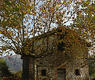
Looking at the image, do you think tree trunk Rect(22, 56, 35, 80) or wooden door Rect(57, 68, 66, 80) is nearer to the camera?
tree trunk Rect(22, 56, 35, 80)

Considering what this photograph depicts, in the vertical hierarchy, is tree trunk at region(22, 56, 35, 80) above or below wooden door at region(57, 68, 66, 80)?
above

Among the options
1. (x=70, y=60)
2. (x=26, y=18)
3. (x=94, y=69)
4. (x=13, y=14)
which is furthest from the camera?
(x=94, y=69)

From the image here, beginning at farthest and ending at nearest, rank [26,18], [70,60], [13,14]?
[70,60]
[26,18]
[13,14]

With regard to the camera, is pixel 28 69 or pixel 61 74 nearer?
pixel 28 69

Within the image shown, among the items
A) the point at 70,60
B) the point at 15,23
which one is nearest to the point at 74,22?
the point at 15,23

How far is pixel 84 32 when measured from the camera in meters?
9.94

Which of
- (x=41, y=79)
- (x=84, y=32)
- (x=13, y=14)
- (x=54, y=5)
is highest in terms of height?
(x=54, y=5)

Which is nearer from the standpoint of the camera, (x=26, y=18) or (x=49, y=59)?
(x=26, y=18)

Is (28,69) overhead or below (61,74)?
overhead

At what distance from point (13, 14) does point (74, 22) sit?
453cm

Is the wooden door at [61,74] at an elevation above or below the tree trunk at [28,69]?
below

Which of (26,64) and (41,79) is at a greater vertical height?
(26,64)

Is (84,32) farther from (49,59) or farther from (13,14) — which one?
(49,59)

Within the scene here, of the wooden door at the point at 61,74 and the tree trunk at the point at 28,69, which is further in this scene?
the wooden door at the point at 61,74
